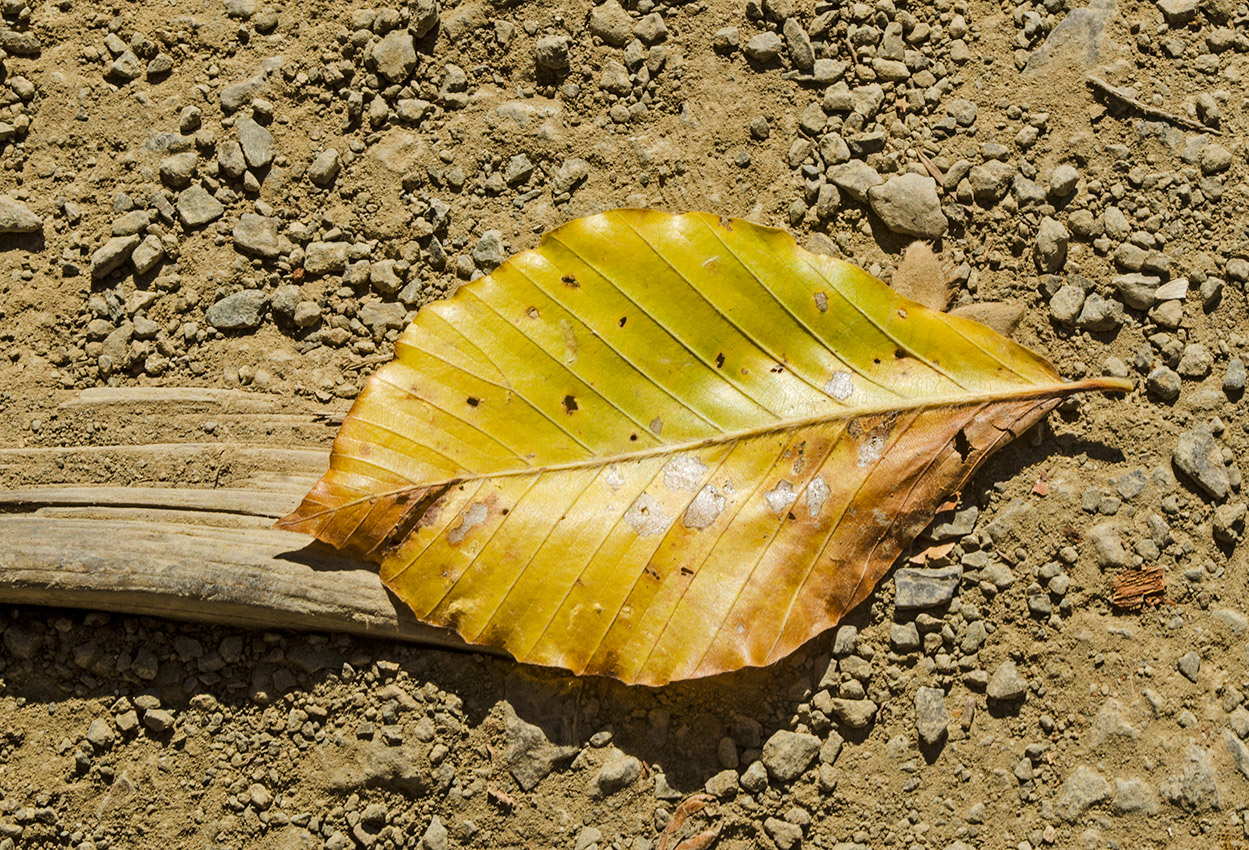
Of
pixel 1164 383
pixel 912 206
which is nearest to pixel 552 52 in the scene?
pixel 912 206

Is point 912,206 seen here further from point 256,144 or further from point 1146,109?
point 256,144

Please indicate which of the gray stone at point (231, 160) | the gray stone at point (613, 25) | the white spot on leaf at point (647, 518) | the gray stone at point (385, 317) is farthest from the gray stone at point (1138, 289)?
the gray stone at point (231, 160)

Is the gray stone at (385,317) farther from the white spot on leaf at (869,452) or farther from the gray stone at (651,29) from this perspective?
the white spot on leaf at (869,452)

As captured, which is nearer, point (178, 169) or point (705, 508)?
point (705, 508)

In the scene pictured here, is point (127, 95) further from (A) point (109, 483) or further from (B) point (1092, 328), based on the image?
(B) point (1092, 328)

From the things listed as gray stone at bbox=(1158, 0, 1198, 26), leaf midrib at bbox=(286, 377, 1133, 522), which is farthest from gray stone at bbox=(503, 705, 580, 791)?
gray stone at bbox=(1158, 0, 1198, 26)

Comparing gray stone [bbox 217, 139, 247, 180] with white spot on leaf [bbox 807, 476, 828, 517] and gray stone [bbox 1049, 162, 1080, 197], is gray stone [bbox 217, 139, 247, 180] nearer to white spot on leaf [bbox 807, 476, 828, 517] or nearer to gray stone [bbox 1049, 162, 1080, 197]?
white spot on leaf [bbox 807, 476, 828, 517]

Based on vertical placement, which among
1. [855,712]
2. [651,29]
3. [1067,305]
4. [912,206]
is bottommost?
[855,712]
